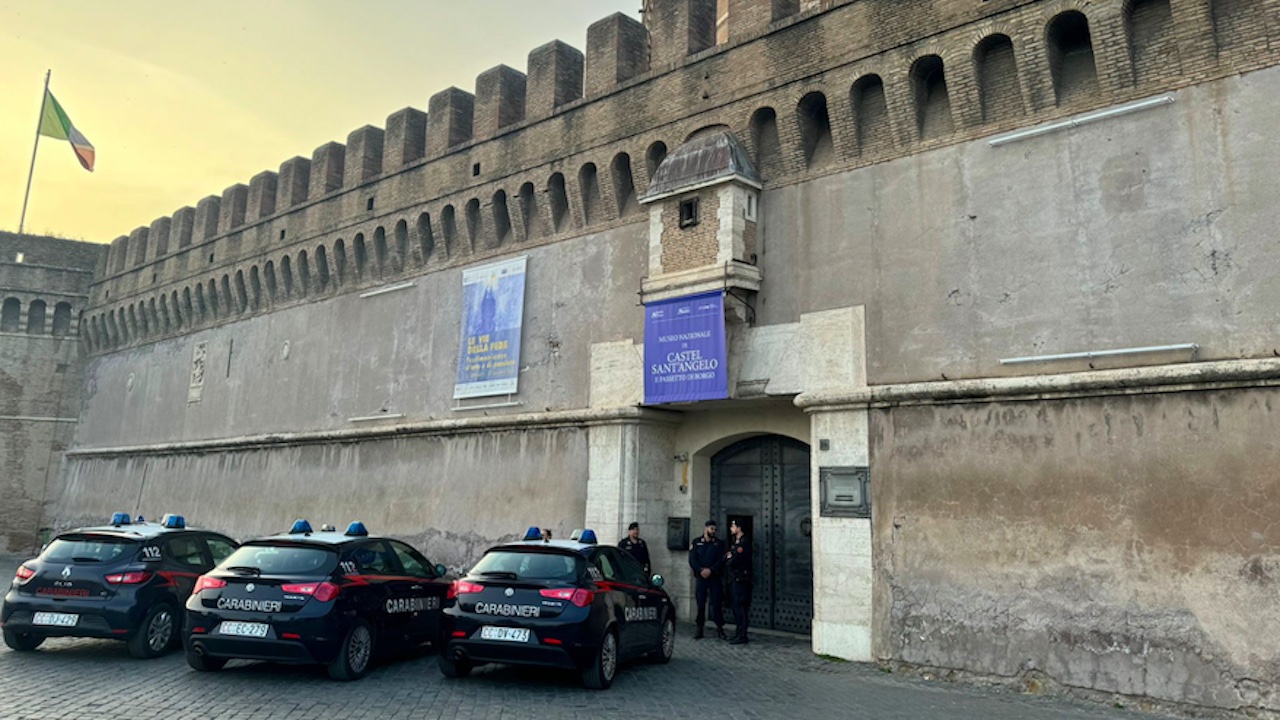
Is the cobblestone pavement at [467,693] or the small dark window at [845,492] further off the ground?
the small dark window at [845,492]

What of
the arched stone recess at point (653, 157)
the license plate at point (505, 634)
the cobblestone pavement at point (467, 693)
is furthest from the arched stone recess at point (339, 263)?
the license plate at point (505, 634)

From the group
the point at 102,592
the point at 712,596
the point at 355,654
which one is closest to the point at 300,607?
the point at 355,654

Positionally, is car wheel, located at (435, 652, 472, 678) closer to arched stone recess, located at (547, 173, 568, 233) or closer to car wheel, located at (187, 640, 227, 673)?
car wheel, located at (187, 640, 227, 673)

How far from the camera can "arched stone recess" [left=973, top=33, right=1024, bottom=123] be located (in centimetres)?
1086

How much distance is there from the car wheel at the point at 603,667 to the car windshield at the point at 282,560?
2.74 meters

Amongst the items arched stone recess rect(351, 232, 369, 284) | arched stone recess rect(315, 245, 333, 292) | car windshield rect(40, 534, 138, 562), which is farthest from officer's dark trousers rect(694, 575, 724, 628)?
arched stone recess rect(315, 245, 333, 292)

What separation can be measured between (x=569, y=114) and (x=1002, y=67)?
757 cm

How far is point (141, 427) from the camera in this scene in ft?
88.8

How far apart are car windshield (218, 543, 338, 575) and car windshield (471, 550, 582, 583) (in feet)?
4.87

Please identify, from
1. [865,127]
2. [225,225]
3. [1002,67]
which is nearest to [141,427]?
[225,225]

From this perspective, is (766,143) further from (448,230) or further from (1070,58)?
(448,230)

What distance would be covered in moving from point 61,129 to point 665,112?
89.1 feet

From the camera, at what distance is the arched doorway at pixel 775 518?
42.2 ft

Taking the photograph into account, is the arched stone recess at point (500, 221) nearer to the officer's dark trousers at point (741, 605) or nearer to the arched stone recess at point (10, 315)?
the officer's dark trousers at point (741, 605)
